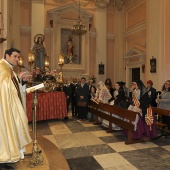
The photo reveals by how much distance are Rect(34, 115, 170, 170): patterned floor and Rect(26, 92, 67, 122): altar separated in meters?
0.60

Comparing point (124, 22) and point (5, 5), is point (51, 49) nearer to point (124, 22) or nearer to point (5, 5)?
point (5, 5)

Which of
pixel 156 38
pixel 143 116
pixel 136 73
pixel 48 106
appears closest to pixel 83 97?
pixel 48 106

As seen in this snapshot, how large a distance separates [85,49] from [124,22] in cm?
317

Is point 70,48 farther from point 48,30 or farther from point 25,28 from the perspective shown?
point 25,28

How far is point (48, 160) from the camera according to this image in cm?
317

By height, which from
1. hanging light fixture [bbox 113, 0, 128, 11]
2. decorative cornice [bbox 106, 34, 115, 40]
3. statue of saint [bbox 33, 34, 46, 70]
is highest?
hanging light fixture [bbox 113, 0, 128, 11]

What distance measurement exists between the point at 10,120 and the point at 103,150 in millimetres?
2285

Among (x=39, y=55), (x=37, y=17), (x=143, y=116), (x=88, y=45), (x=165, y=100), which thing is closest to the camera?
(x=143, y=116)

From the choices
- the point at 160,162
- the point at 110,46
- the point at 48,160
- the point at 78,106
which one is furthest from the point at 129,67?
the point at 48,160

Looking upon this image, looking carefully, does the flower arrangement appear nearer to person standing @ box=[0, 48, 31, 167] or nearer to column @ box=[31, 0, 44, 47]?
person standing @ box=[0, 48, 31, 167]

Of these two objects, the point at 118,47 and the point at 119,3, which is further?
the point at 118,47

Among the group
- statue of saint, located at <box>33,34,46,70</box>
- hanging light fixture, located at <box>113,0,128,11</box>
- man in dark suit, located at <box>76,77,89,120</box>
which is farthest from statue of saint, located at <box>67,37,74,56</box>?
man in dark suit, located at <box>76,77,89,120</box>

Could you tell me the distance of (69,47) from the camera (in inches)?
458

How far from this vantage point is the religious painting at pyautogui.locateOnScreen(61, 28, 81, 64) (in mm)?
11633
